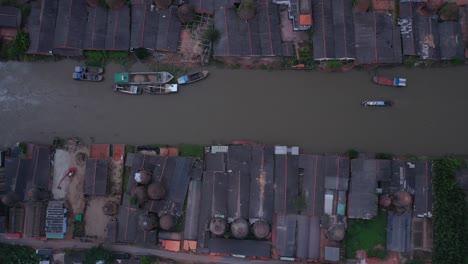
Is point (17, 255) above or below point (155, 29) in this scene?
below

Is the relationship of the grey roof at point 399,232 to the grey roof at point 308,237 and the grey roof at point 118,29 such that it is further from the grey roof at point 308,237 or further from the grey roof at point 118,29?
the grey roof at point 118,29

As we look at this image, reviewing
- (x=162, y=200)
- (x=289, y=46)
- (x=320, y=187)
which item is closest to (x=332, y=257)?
(x=320, y=187)

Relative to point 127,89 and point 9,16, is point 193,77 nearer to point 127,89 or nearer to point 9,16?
point 127,89

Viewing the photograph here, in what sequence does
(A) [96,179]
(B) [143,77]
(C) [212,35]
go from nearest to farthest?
1. (A) [96,179]
2. (C) [212,35]
3. (B) [143,77]

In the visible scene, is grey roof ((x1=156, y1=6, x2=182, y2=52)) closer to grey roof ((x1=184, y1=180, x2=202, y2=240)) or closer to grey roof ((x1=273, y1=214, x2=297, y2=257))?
grey roof ((x1=184, y1=180, x2=202, y2=240))

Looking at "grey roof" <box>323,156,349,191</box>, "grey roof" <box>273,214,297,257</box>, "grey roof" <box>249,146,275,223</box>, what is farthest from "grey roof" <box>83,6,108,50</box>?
"grey roof" <box>323,156,349,191</box>

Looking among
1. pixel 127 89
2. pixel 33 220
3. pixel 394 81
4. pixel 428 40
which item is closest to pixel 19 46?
pixel 127 89
